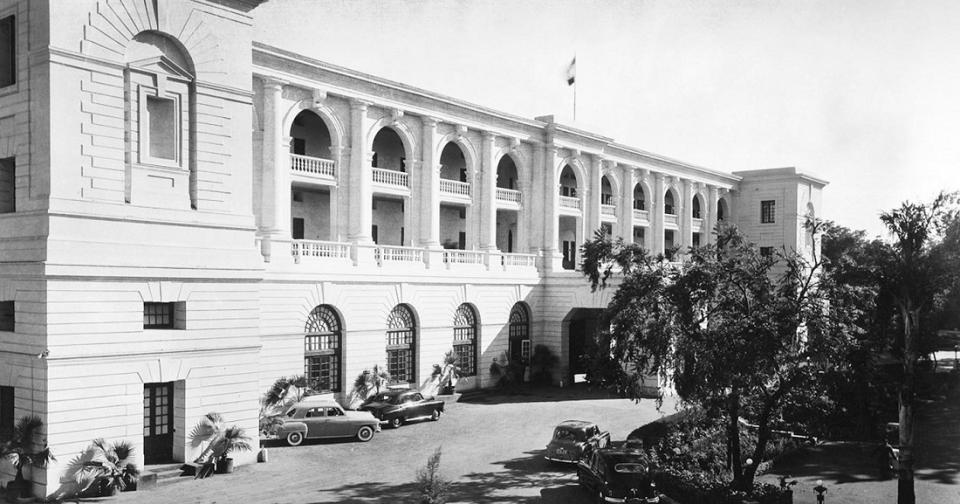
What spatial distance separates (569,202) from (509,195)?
4.89m

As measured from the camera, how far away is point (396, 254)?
108ft

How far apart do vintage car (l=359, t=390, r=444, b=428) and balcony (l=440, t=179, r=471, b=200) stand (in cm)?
1178

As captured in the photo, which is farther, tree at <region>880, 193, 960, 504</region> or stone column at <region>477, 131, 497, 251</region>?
stone column at <region>477, 131, 497, 251</region>

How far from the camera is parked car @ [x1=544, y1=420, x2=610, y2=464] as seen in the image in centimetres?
2173

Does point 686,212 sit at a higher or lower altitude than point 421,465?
higher

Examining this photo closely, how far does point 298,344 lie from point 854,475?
65.7ft

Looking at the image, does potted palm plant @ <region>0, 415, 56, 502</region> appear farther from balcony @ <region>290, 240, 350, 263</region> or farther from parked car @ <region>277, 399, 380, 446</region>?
balcony @ <region>290, 240, 350, 263</region>

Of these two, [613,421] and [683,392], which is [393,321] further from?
[683,392]

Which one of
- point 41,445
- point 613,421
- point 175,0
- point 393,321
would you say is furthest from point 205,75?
point 613,421

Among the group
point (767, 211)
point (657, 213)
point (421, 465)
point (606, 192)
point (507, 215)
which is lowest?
point (421, 465)

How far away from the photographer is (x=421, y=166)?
115 ft

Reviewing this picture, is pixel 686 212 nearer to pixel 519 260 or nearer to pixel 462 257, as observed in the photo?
pixel 519 260

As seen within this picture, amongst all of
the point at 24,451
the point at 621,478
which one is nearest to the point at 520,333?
the point at 621,478

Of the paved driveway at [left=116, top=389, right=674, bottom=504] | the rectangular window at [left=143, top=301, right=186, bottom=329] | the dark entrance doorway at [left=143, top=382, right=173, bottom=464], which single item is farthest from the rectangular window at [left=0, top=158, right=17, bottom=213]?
the paved driveway at [left=116, top=389, right=674, bottom=504]
